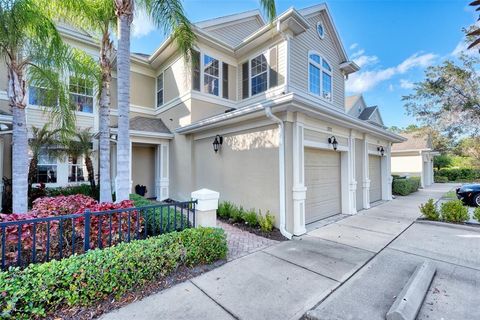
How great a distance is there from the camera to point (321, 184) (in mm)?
7895

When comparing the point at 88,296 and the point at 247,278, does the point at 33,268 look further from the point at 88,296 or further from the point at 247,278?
the point at 247,278

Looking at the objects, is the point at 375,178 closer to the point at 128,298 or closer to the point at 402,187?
the point at 402,187

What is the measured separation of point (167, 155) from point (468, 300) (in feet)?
35.1

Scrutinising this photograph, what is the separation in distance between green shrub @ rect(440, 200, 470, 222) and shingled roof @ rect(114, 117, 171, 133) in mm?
11160

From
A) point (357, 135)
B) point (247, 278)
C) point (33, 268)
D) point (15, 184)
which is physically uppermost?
point (357, 135)

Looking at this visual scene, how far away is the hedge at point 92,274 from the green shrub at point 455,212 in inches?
309

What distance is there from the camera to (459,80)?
14.2 metres

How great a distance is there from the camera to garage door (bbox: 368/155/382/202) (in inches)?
440

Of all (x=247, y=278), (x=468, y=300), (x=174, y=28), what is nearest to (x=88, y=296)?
(x=247, y=278)

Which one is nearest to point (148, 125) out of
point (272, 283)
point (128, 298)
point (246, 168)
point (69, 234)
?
point (246, 168)

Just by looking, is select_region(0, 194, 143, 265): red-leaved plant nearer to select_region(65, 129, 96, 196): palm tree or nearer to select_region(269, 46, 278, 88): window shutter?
select_region(65, 129, 96, 196): palm tree

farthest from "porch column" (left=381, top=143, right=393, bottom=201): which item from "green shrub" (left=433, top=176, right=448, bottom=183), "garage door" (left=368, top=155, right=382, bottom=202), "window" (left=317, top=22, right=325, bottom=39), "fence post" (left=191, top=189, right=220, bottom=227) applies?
"green shrub" (left=433, top=176, right=448, bottom=183)

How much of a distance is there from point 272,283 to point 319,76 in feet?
34.2

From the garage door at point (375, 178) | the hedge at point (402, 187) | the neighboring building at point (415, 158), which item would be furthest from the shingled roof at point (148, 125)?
the neighboring building at point (415, 158)
